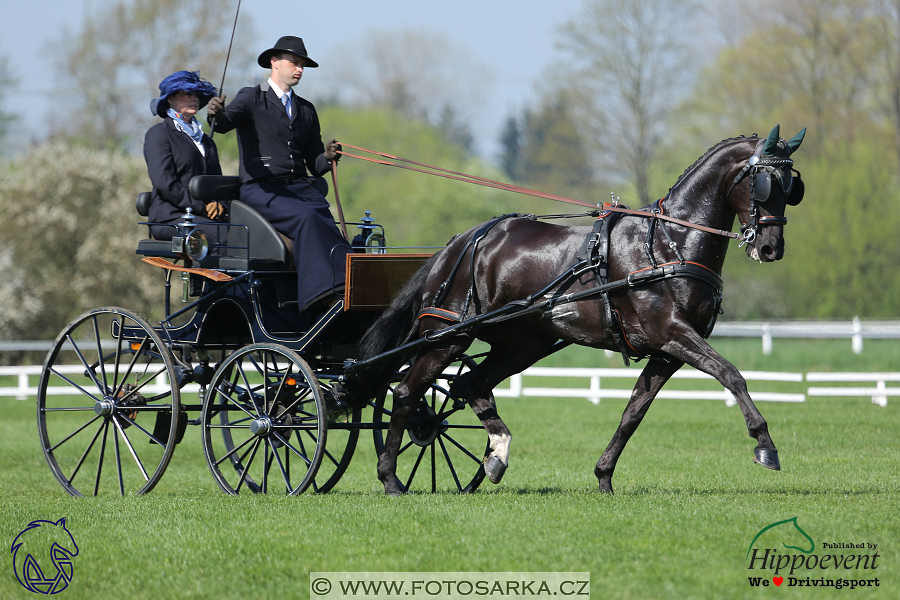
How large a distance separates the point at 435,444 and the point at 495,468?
2.94 metres

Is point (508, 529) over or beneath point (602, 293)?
beneath

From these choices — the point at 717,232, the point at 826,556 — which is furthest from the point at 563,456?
the point at 826,556

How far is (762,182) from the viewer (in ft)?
19.6

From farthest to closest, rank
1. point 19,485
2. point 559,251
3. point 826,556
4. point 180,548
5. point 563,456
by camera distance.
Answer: point 563,456 → point 19,485 → point 559,251 → point 180,548 → point 826,556

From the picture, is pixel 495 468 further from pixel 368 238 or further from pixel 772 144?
pixel 772 144

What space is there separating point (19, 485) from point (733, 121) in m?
27.1

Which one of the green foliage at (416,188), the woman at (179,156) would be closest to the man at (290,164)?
the woman at (179,156)

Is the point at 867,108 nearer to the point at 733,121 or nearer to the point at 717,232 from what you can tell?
the point at 733,121

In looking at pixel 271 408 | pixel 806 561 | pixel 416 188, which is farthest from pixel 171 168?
pixel 416 188

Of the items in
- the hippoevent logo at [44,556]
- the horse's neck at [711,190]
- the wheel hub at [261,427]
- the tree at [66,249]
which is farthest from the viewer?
the tree at [66,249]

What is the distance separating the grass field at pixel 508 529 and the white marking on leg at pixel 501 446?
0.25m

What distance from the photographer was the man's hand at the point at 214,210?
7.44m

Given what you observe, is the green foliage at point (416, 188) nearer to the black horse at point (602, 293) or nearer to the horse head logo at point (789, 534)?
the black horse at point (602, 293)

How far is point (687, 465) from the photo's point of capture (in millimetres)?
9102
